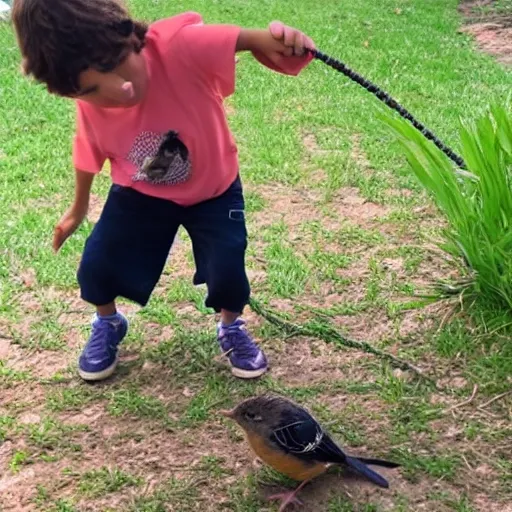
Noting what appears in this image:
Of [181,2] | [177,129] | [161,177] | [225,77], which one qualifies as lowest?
[181,2]

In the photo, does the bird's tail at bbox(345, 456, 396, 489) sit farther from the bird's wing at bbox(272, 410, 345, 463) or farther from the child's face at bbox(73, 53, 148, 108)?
the child's face at bbox(73, 53, 148, 108)

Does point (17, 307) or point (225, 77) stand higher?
point (225, 77)

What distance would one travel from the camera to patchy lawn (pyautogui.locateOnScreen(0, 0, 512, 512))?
2.33 meters

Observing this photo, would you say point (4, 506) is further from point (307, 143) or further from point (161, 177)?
point (307, 143)

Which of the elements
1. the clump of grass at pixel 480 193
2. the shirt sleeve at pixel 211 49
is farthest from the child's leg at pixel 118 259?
the clump of grass at pixel 480 193

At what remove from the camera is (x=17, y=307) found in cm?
325

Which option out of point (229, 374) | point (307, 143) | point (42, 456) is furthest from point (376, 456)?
point (307, 143)

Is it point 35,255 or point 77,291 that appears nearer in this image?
point 77,291

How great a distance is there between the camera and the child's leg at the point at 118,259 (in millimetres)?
2600

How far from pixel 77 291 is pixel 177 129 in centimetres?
119

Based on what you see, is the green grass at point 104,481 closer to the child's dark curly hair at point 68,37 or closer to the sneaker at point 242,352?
the sneaker at point 242,352

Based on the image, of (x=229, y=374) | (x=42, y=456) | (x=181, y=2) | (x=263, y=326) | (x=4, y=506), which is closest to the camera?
(x=4, y=506)

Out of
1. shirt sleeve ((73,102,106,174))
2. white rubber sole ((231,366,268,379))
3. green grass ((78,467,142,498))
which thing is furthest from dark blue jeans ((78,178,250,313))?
green grass ((78,467,142,498))

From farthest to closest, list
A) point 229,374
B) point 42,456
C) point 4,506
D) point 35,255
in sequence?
point 35,255 → point 229,374 → point 42,456 → point 4,506
